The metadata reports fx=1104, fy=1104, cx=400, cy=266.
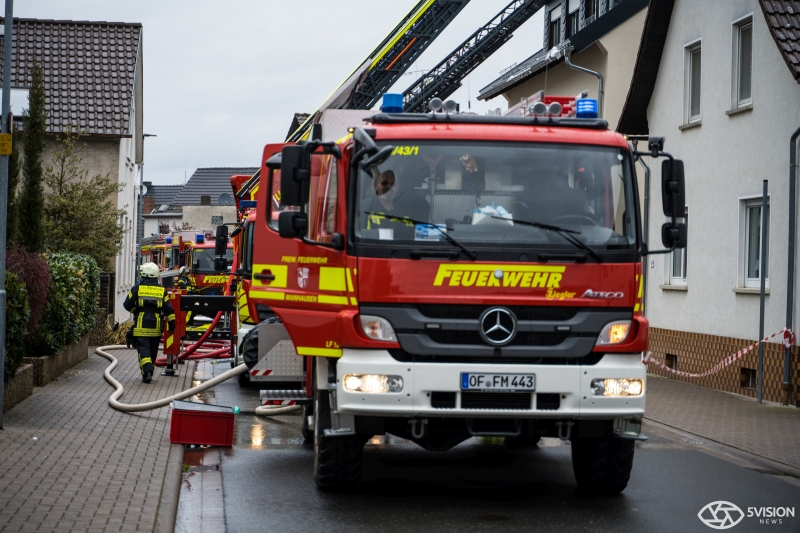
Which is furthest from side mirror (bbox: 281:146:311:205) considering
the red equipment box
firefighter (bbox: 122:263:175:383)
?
firefighter (bbox: 122:263:175:383)

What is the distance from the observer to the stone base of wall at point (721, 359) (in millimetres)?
15258

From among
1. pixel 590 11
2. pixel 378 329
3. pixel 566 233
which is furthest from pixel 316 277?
pixel 590 11

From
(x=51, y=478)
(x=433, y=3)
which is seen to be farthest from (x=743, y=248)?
(x=51, y=478)

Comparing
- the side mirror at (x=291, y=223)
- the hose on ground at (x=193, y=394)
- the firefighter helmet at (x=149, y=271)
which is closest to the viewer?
the side mirror at (x=291, y=223)

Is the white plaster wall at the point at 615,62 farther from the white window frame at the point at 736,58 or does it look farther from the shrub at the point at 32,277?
the shrub at the point at 32,277

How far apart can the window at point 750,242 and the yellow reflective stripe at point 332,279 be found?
10.3 m

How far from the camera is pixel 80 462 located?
8.99 m

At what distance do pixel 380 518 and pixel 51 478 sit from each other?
101 inches

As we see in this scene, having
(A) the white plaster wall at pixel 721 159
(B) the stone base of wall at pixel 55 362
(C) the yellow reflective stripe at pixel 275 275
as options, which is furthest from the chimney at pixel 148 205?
(C) the yellow reflective stripe at pixel 275 275

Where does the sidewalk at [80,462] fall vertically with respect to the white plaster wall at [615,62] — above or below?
below

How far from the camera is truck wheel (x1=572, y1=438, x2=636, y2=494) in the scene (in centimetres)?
834

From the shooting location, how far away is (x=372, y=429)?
782cm

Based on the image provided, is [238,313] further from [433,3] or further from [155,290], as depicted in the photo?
[433,3]

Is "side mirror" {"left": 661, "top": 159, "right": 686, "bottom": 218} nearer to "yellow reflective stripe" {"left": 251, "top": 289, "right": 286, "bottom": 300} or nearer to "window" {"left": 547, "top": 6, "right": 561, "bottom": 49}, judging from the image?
"yellow reflective stripe" {"left": 251, "top": 289, "right": 286, "bottom": 300}
